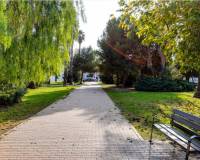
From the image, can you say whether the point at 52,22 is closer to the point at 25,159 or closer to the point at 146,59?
the point at 25,159

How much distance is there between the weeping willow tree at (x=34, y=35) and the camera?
800 cm

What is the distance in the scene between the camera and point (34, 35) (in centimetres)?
831

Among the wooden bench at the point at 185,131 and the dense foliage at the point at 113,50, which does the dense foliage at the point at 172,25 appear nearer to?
the wooden bench at the point at 185,131

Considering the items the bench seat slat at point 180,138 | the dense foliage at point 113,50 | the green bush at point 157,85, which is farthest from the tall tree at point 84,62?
the bench seat slat at point 180,138

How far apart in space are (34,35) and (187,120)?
4.78 m

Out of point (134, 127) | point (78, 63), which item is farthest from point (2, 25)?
point (78, 63)

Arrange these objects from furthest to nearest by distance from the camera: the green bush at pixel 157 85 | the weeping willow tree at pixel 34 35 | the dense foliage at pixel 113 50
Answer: the dense foliage at pixel 113 50 → the green bush at pixel 157 85 → the weeping willow tree at pixel 34 35

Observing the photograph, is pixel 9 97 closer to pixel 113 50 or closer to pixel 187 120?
pixel 187 120

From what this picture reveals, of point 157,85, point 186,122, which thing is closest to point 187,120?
point 186,122

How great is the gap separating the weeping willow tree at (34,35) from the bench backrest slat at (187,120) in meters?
3.86

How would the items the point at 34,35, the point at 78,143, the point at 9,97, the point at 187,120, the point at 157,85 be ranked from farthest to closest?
the point at 157,85 < the point at 9,97 < the point at 34,35 < the point at 78,143 < the point at 187,120

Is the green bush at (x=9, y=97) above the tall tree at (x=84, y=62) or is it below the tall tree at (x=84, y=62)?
below

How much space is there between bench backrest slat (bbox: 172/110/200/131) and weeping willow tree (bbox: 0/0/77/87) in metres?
3.86

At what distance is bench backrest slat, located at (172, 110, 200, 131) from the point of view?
6062mm
